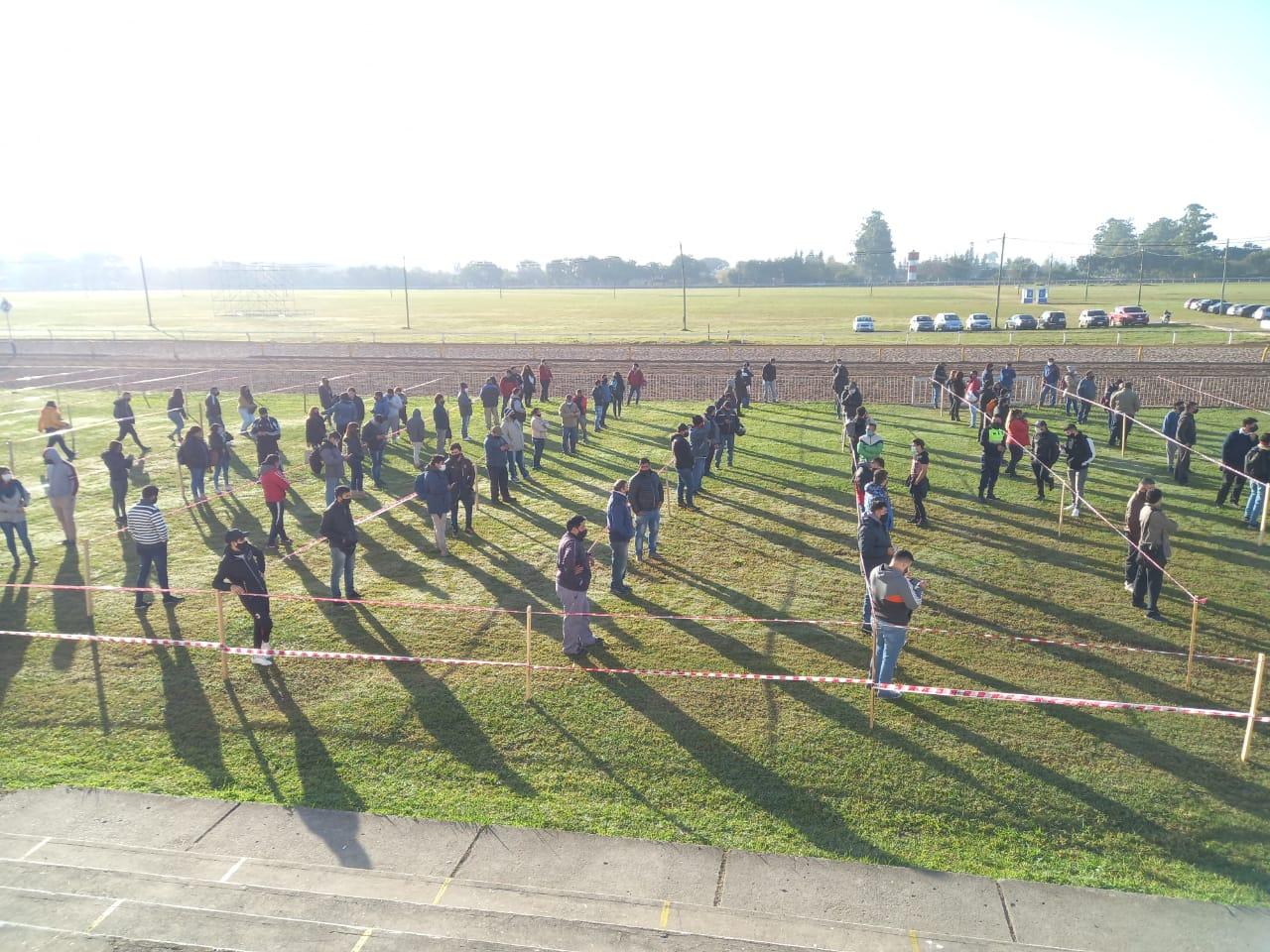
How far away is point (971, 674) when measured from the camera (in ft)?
33.7

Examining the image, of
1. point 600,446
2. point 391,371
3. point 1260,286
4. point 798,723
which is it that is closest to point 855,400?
point 600,446

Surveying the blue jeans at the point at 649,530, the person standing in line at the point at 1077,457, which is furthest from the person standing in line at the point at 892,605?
the person standing in line at the point at 1077,457

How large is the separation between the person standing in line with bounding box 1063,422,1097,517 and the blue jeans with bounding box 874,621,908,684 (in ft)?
27.2

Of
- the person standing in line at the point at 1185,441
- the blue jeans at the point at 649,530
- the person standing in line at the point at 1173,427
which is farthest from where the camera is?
the person standing in line at the point at 1173,427

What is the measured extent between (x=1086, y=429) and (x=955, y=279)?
6083 inches

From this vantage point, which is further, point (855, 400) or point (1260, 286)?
point (1260, 286)

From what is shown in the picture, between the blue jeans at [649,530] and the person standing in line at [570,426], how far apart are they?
8332mm

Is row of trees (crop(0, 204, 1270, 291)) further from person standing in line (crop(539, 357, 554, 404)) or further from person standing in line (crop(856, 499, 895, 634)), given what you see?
person standing in line (crop(856, 499, 895, 634))

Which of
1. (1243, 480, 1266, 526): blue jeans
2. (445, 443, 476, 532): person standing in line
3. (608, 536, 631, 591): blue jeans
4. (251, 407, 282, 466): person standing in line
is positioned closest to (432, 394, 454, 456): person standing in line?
(251, 407, 282, 466): person standing in line

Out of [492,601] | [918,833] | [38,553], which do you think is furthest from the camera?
[38,553]

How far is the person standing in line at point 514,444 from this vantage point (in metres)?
19.0

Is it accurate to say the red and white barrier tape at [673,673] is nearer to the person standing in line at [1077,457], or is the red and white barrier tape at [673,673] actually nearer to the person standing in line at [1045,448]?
the person standing in line at [1077,457]

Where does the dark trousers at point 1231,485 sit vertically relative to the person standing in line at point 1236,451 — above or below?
below

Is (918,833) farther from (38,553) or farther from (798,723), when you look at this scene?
(38,553)
